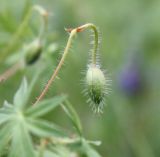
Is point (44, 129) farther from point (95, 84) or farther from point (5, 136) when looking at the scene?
point (95, 84)

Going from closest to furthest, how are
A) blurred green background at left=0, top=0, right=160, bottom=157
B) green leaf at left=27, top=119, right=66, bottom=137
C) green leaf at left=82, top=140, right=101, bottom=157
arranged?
green leaf at left=27, top=119, right=66, bottom=137, green leaf at left=82, top=140, right=101, bottom=157, blurred green background at left=0, top=0, right=160, bottom=157

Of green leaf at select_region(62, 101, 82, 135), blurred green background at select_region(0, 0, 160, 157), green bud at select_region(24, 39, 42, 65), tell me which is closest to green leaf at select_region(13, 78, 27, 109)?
green leaf at select_region(62, 101, 82, 135)

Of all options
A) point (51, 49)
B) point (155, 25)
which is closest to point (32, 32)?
A: point (51, 49)

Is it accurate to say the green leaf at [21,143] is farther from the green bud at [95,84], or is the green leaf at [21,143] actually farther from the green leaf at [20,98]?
the green bud at [95,84]

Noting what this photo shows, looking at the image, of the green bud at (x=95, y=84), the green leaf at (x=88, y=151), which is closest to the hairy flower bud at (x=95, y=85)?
the green bud at (x=95, y=84)

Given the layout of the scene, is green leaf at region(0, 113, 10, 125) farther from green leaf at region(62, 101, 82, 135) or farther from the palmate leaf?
green leaf at region(62, 101, 82, 135)

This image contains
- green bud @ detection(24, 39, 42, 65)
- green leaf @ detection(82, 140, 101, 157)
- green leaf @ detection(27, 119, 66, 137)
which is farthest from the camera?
green bud @ detection(24, 39, 42, 65)
